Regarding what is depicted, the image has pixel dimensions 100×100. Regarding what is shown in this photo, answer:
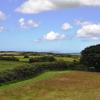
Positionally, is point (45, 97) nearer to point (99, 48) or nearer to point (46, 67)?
point (46, 67)

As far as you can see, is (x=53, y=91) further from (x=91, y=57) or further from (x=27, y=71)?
(x=91, y=57)

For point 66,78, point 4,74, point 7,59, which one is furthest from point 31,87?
point 7,59

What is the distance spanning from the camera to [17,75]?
170 ft

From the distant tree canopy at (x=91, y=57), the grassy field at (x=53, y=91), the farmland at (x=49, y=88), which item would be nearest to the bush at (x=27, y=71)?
the farmland at (x=49, y=88)

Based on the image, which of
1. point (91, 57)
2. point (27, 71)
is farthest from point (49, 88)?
point (91, 57)

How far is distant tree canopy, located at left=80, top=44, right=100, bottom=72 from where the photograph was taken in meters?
76.9

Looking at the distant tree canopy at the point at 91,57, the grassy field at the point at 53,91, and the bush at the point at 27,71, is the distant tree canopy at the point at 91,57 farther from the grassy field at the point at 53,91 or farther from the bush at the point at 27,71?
the grassy field at the point at 53,91

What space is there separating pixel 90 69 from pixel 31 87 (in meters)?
34.2

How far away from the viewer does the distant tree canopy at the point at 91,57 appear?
7694 cm

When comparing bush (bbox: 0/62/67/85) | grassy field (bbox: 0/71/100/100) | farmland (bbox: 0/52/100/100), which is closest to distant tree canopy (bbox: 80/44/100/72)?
bush (bbox: 0/62/67/85)

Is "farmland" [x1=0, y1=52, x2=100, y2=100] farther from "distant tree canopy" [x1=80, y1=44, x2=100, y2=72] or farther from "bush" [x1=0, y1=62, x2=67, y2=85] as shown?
"distant tree canopy" [x1=80, y1=44, x2=100, y2=72]

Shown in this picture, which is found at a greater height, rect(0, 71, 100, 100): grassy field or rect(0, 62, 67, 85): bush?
rect(0, 62, 67, 85): bush

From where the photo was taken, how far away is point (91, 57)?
7838 centimetres

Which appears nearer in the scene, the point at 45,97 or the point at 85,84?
the point at 45,97
